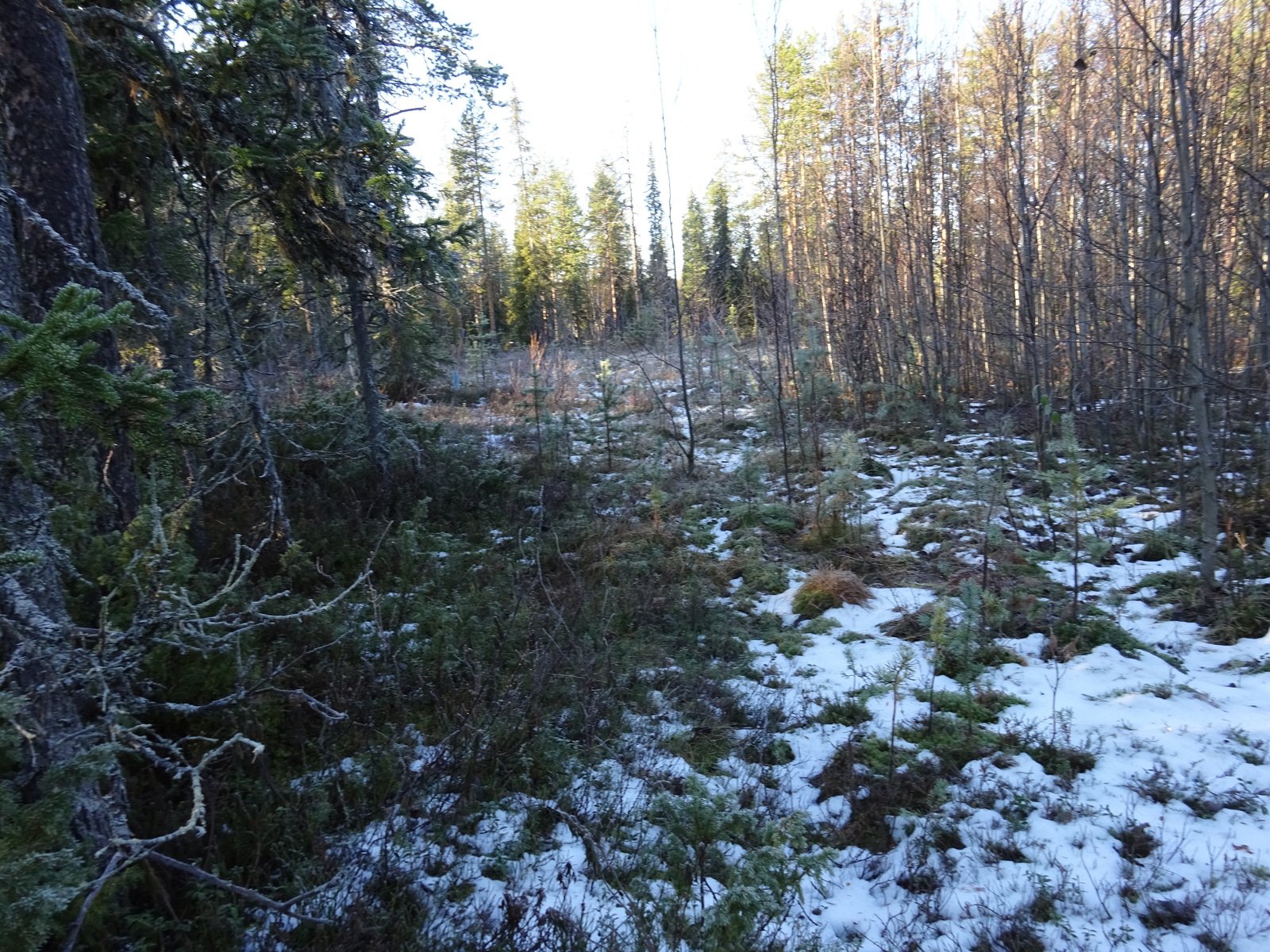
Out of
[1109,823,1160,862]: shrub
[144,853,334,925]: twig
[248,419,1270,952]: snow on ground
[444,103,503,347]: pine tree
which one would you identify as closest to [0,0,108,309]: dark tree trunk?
[144,853,334,925]: twig

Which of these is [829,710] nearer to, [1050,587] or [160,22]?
[1050,587]

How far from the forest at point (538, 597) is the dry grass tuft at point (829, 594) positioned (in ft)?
0.19

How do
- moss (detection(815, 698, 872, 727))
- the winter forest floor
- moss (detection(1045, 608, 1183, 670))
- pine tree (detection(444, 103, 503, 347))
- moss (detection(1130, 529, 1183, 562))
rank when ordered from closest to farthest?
1. the winter forest floor
2. moss (detection(815, 698, 872, 727))
3. moss (detection(1045, 608, 1183, 670))
4. moss (detection(1130, 529, 1183, 562))
5. pine tree (detection(444, 103, 503, 347))

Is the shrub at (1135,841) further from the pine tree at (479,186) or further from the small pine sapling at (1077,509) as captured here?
the pine tree at (479,186)

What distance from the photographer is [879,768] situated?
3883 mm

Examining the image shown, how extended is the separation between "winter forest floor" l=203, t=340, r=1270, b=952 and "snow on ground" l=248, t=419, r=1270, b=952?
0.05 ft

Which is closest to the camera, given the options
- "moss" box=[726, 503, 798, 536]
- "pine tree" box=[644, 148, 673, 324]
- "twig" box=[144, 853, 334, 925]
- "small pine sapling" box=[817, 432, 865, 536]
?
"twig" box=[144, 853, 334, 925]

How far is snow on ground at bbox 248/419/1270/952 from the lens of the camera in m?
2.85

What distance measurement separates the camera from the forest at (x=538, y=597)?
251cm

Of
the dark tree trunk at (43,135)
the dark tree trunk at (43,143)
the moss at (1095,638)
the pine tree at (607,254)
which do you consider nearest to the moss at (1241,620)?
the moss at (1095,638)

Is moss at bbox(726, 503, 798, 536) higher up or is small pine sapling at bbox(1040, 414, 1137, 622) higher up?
small pine sapling at bbox(1040, 414, 1137, 622)

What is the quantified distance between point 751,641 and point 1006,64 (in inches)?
319

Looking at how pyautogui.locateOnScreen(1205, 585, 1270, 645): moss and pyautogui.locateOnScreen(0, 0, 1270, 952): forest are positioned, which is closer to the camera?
pyautogui.locateOnScreen(0, 0, 1270, 952): forest

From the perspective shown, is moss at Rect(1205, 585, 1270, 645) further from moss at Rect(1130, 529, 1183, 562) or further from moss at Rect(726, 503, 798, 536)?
moss at Rect(726, 503, 798, 536)
